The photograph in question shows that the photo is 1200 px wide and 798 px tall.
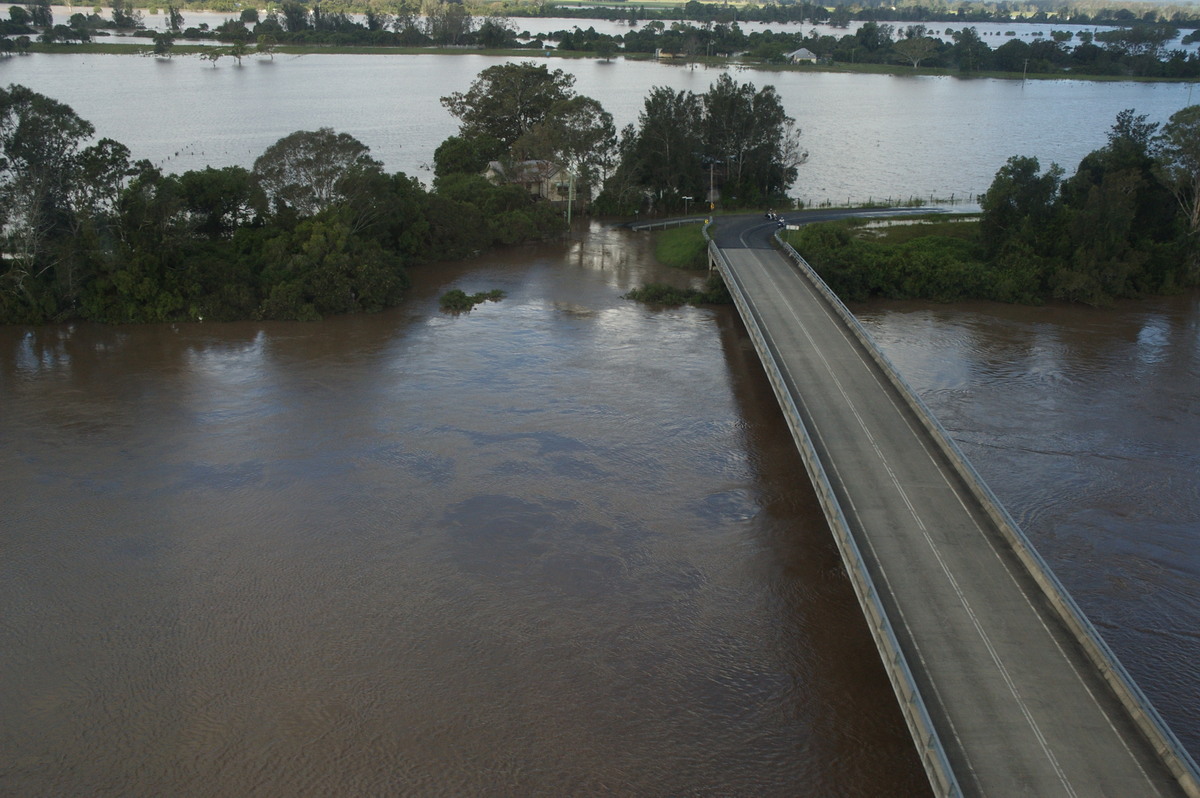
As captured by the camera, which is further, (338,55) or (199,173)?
(338,55)

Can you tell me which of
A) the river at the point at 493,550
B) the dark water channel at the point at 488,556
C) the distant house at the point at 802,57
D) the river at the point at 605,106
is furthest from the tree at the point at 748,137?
the distant house at the point at 802,57

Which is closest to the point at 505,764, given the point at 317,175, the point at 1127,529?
the point at 1127,529

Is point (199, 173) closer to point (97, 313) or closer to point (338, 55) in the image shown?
point (97, 313)

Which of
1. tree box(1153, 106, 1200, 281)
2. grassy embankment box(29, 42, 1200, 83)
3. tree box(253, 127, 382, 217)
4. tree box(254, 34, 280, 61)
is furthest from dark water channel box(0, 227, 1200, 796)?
grassy embankment box(29, 42, 1200, 83)

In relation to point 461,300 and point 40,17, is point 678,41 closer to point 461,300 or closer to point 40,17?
point 40,17

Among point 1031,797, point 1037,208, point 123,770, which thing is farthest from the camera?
point 1037,208

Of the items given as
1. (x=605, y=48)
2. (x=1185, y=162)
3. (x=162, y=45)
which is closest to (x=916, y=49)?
(x=605, y=48)
